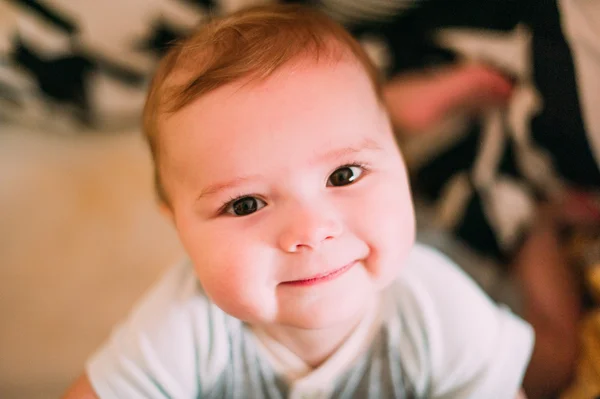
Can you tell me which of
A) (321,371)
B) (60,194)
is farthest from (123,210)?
(321,371)


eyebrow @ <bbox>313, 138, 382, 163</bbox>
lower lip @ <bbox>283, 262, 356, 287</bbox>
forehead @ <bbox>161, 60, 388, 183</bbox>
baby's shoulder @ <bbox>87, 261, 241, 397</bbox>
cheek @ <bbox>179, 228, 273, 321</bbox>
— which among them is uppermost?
forehead @ <bbox>161, 60, 388, 183</bbox>

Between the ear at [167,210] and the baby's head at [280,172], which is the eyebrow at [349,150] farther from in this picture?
the ear at [167,210]

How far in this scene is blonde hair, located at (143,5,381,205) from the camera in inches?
17.2

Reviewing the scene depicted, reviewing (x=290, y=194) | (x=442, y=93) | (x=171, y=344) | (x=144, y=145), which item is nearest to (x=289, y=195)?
(x=290, y=194)

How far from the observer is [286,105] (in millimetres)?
432

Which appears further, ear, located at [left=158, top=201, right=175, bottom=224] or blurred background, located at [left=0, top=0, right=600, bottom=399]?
blurred background, located at [left=0, top=0, right=600, bottom=399]

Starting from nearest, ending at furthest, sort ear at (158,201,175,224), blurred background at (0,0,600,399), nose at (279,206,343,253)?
nose at (279,206,343,253) → ear at (158,201,175,224) → blurred background at (0,0,600,399)

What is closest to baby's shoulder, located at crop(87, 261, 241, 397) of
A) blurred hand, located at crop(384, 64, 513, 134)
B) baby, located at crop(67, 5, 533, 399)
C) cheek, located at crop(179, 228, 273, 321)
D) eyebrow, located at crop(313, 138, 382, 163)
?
baby, located at crop(67, 5, 533, 399)

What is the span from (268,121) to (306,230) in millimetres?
91

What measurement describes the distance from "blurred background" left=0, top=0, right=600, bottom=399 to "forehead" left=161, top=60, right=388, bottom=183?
34 centimetres

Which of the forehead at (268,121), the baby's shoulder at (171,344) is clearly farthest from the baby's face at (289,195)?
the baby's shoulder at (171,344)

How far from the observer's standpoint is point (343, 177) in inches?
18.4

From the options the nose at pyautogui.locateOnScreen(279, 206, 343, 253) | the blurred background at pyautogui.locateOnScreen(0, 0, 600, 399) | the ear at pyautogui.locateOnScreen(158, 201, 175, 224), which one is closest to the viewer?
the nose at pyautogui.locateOnScreen(279, 206, 343, 253)

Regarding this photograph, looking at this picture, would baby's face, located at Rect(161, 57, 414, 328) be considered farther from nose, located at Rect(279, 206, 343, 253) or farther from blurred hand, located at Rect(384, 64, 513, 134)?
blurred hand, located at Rect(384, 64, 513, 134)
